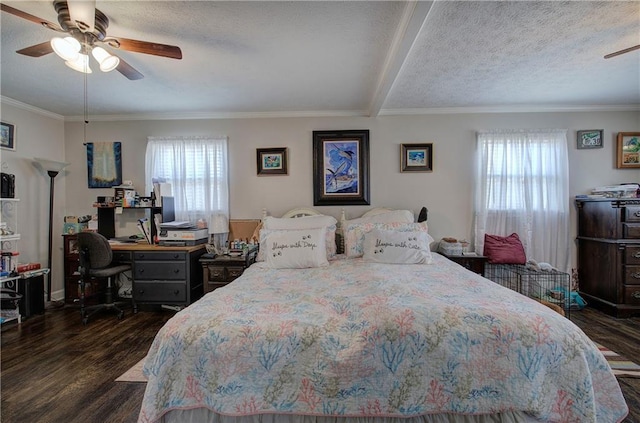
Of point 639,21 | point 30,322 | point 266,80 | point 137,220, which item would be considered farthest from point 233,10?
point 30,322

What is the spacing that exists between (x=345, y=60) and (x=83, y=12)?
1.72 m

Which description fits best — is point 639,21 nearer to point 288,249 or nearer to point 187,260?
point 288,249

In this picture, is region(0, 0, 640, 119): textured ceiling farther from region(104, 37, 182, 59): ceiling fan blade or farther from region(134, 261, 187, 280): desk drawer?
region(134, 261, 187, 280): desk drawer

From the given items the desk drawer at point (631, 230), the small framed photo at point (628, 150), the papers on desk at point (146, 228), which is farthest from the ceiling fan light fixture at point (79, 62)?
the small framed photo at point (628, 150)

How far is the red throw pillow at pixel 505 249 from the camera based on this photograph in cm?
328

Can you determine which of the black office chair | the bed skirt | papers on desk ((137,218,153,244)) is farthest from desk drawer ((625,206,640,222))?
the black office chair

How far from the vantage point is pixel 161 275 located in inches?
125

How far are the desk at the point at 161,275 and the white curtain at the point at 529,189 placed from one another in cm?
362

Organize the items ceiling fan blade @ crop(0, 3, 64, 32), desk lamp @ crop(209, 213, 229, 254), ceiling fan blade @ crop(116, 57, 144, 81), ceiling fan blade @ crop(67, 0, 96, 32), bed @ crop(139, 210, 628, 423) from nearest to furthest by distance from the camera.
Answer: bed @ crop(139, 210, 628, 423), ceiling fan blade @ crop(0, 3, 64, 32), ceiling fan blade @ crop(67, 0, 96, 32), ceiling fan blade @ crop(116, 57, 144, 81), desk lamp @ crop(209, 213, 229, 254)

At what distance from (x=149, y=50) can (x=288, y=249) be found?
1.82 m

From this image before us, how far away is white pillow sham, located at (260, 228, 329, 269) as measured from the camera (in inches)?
101

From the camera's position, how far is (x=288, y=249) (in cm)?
262

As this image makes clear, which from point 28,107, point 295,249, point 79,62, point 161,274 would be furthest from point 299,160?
point 28,107

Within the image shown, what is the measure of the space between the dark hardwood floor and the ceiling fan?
2201 mm
